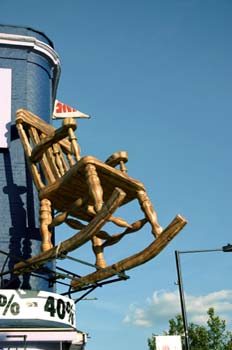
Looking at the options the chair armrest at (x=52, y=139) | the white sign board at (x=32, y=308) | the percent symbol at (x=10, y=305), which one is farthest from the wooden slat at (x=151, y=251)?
the chair armrest at (x=52, y=139)

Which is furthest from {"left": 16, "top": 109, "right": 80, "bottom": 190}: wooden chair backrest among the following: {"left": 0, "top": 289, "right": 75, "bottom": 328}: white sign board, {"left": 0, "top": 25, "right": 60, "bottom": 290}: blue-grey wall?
{"left": 0, "top": 289, "right": 75, "bottom": 328}: white sign board

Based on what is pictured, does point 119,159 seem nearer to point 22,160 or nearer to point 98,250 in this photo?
point 98,250

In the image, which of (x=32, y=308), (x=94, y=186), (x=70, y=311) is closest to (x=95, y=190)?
(x=94, y=186)

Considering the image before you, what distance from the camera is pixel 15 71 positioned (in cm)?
1555

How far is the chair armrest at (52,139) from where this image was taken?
12672 mm

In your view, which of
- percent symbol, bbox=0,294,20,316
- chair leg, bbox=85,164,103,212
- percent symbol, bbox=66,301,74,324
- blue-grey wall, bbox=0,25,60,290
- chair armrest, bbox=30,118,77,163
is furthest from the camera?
blue-grey wall, bbox=0,25,60,290

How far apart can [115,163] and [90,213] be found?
1.35m

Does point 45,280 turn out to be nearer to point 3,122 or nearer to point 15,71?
point 3,122

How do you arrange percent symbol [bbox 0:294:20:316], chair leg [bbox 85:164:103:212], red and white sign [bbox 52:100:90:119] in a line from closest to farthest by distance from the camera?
1. chair leg [bbox 85:164:103:212]
2. percent symbol [bbox 0:294:20:316]
3. red and white sign [bbox 52:100:90:119]

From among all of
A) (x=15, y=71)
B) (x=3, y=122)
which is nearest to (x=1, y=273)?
(x=3, y=122)

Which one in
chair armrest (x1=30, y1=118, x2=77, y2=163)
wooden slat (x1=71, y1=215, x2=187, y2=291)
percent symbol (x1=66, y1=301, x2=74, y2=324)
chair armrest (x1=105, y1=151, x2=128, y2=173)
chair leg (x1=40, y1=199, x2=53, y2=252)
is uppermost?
chair armrest (x1=30, y1=118, x2=77, y2=163)

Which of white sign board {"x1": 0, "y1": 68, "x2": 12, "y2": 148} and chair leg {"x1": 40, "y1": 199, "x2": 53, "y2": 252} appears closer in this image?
chair leg {"x1": 40, "y1": 199, "x2": 53, "y2": 252}

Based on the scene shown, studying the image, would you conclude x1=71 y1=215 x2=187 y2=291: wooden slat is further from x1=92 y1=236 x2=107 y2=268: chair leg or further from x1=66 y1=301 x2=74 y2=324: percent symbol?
x1=66 y1=301 x2=74 y2=324: percent symbol

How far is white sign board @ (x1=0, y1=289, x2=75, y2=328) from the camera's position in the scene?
40.2 ft
